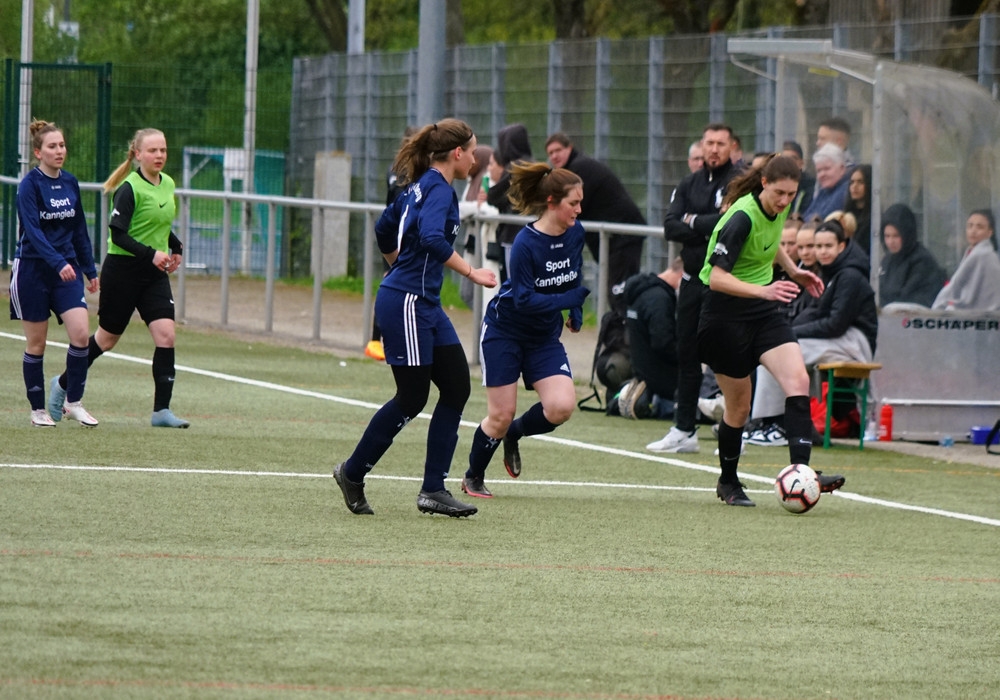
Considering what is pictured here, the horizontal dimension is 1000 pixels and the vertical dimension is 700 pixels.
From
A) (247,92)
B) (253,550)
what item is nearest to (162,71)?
(247,92)

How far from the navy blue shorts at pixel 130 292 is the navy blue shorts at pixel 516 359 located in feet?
9.36

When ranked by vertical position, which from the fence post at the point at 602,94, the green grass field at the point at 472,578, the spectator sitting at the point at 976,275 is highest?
the fence post at the point at 602,94

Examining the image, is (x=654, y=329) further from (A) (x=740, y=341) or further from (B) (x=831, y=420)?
(A) (x=740, y=341)

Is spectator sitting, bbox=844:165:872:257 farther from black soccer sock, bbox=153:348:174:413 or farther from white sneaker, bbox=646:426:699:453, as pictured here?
black soccer sock, bbox=153:348:174:413

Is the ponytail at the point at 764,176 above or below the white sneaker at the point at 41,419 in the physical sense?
above

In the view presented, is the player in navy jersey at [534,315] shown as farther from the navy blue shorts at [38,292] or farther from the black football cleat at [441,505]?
the navy blue shorts at [38,292]

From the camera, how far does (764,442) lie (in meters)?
12.8

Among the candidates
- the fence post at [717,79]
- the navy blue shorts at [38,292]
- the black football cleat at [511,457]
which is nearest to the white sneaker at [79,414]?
the navy blue shorts at [38,292]

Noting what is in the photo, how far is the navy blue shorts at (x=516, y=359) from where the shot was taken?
9258 millimetres

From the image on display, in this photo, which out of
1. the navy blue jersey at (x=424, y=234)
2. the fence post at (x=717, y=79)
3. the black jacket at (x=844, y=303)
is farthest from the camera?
the fence post at (x=717, y=79)

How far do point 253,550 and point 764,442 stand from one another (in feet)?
20.0

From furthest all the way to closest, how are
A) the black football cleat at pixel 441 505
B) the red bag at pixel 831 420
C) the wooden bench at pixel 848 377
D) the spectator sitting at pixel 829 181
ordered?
the spectator sitting at pixel 829 181 → the red bag at pixel 831 420 → the wooden bench at pixel 848 377 → the black football cleat at pixel 441 505

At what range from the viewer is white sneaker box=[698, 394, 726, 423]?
13.2 metres

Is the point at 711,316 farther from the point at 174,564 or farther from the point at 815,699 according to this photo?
the point at 815,699
